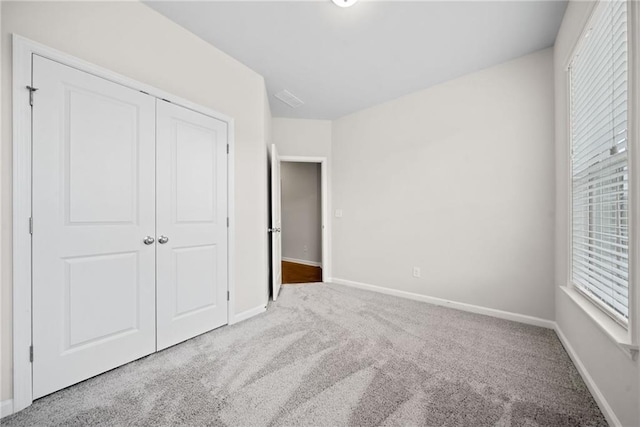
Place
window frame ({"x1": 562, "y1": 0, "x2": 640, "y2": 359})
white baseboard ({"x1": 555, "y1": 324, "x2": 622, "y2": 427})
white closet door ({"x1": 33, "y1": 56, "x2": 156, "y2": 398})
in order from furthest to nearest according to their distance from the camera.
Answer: white closet door ({"x1": 33, "y1": 56, "x2": 156, "y2": 398}), white baseboard ({"x1": 555, "y1": 324, "x2": 622, "y2": 427}), window frame ({"x1": 562, "y1": 0, "x2": 640, "y2": 359})

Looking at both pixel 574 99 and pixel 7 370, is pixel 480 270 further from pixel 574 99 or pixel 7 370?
pixel 7 370

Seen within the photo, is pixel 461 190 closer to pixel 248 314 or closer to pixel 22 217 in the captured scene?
pixel 248 314

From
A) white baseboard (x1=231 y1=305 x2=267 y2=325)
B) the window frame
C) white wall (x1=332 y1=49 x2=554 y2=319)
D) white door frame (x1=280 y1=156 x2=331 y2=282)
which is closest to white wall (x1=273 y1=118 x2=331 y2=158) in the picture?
white door frame (x1=280 y1=156 x2=331 y2=282)

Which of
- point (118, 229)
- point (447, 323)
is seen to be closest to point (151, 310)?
point (118, 229)

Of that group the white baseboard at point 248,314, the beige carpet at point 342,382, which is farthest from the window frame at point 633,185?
the white baseboard at point 248,314

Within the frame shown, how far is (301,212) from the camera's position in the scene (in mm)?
5844

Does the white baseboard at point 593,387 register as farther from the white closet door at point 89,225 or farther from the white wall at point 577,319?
the white closet door at point 89,225

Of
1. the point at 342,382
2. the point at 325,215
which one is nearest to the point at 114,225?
the point at 342,382

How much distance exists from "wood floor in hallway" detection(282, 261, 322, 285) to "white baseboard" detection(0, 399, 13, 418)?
2.99 m

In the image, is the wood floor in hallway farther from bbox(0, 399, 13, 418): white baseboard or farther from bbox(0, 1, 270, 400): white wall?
bbox(0, 399, 13, 418): white baseboard

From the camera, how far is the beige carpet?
1.30 meters

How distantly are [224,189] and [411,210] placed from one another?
7.42 feet

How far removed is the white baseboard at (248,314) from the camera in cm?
248

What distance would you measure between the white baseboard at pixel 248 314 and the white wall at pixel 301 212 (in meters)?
2.76
